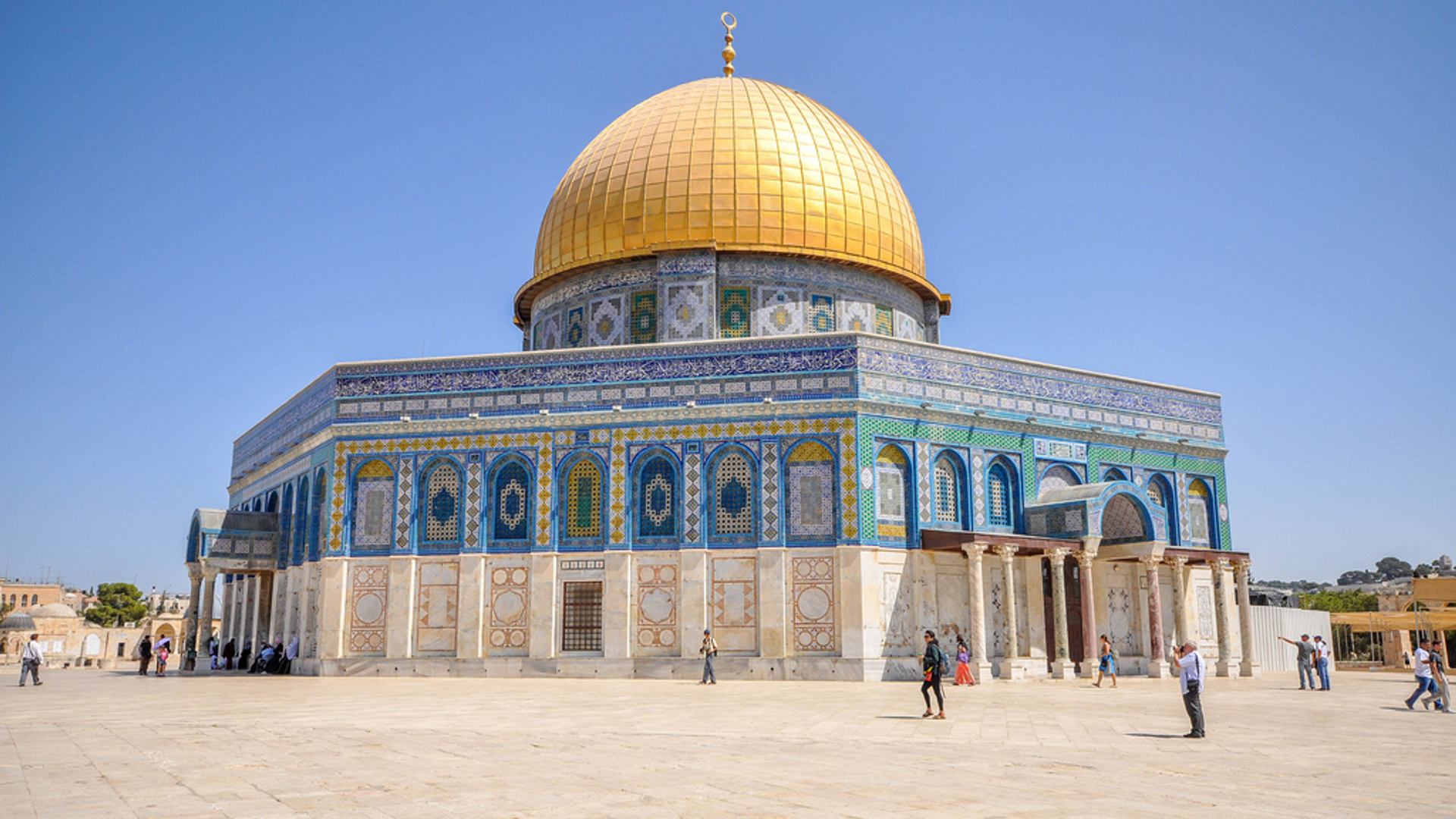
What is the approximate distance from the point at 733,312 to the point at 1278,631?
60.9 ft

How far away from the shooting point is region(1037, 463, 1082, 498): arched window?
2702 centimetres

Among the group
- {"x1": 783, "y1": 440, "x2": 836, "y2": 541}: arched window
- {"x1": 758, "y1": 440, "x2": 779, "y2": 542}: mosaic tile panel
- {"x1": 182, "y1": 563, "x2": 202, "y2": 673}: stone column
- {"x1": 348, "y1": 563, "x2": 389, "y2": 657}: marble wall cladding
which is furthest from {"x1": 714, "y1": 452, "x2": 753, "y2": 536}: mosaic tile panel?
{"x1": 182, "y1": 563, "x2": 202, "y2": 673}: stone column

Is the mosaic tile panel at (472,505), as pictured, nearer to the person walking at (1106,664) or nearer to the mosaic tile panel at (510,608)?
the mosaic tile panel at (510,608)

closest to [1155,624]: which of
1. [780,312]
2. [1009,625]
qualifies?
[1009,625]

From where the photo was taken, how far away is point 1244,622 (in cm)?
2742

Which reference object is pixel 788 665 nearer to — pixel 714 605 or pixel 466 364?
pixel 714 605

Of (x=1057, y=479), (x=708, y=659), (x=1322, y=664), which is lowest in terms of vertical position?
(x=1322, y=664)

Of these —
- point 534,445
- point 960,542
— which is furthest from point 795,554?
point 534,445

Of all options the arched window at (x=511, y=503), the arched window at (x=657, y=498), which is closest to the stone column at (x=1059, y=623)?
the arched window at (x=657, y=498)

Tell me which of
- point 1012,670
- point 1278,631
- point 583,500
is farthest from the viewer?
point 1278,631

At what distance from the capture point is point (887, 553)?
24.3 metres

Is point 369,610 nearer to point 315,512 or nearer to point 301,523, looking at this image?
point 315,512

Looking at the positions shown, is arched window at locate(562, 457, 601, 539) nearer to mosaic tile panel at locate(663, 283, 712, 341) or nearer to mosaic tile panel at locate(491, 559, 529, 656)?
mosaic tile panel at locate(491, 559, 529, 656)

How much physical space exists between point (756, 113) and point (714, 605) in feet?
44.0
